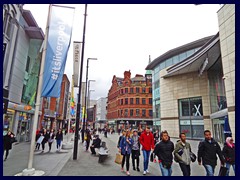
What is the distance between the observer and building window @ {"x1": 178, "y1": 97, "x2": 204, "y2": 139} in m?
24.0

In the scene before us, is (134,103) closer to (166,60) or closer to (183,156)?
(166,60)

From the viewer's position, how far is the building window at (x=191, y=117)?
24044 mm

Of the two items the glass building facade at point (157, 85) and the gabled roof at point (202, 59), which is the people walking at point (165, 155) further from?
the glass building facade at point (157, 85)

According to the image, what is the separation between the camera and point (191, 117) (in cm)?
2503

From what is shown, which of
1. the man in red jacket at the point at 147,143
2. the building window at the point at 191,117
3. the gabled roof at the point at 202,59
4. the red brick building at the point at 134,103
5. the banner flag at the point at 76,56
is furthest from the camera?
the red brick building at the point at 134,103

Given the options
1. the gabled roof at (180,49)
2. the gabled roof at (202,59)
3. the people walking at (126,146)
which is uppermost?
the gabled roof at (180,49)

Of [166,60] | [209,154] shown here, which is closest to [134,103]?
[166,60]

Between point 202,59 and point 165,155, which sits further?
point 202,59

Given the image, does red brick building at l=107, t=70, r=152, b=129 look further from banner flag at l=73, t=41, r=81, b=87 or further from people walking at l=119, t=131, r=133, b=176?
people walking at l=119, t=131, r=133, b=176

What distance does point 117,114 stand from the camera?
55594mm

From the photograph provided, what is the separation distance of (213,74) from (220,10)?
1181 cm

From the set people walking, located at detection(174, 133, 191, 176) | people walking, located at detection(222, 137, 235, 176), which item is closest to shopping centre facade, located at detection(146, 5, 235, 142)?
people walking, located at detection(222, 137, 235, 176)

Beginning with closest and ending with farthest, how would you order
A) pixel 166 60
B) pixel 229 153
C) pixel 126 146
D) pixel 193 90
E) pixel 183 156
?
pixel 183 156
pixel 229 153
pixel 126 146
pixel 193 90
pixel 166 60

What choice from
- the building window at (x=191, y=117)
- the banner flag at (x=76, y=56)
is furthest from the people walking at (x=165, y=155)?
the building window at (x=191, y=117)
